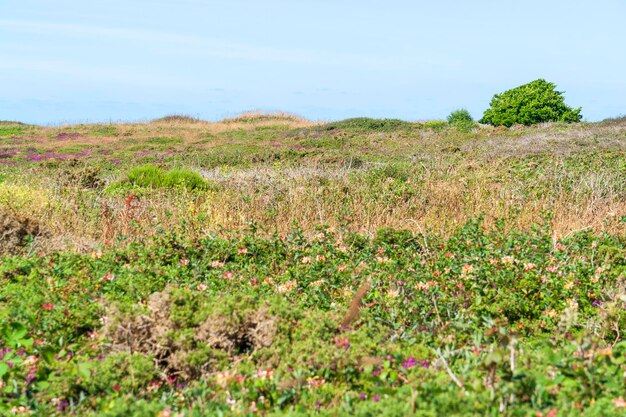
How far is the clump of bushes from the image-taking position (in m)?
11.3

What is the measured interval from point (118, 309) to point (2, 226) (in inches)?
144

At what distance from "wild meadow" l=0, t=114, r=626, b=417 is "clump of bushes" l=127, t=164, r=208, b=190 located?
134 millimetres

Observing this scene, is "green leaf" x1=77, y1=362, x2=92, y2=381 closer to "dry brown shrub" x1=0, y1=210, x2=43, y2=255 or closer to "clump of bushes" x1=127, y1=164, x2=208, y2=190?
"dry brown shrub" x1=0, y1=210, x2=43, y2=255

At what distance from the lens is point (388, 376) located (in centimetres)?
368

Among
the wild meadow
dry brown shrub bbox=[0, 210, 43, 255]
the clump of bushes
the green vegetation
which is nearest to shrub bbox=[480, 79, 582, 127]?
the green vegetation

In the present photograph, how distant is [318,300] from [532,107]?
30.6m

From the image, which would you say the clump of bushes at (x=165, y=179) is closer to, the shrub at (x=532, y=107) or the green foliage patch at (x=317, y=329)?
the green foliage patch at (x=317, y=329)

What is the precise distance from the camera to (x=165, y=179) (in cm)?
1186

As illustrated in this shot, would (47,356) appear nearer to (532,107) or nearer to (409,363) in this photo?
(409,363)

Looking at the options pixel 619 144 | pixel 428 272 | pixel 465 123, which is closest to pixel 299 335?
pixel 428 272

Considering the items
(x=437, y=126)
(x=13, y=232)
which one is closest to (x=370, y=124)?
(x=437, y=126)

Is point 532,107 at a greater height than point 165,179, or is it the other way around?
point 532,107

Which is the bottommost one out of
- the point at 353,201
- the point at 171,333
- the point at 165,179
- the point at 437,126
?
the point at 171,333

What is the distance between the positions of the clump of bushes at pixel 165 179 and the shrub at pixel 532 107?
81.9 feet
